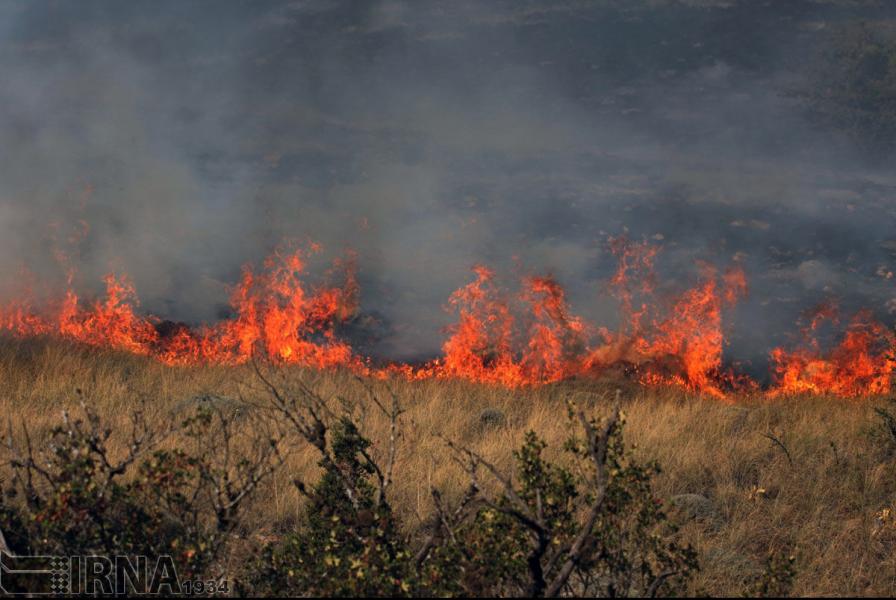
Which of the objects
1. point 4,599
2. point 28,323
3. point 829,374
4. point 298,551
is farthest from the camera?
point 28,323

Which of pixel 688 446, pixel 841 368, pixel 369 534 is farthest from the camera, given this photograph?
pixel 841 368

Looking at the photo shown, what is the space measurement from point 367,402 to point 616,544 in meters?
6.06

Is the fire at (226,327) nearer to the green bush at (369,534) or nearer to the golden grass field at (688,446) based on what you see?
the golden grass field at (688,446)

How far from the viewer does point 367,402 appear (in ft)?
35.1

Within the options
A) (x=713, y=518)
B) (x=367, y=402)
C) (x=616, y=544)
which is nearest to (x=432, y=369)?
(x=367, y=402)

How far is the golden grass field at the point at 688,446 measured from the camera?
656 cm

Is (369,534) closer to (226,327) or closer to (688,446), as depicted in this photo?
(688,446)

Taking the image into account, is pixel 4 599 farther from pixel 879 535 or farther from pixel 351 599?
pixel 879 535

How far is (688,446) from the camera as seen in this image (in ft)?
28.4

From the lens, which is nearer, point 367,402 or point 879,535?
point 879,535

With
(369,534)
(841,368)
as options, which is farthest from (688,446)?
(841,368)

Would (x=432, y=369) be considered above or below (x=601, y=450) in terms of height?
below

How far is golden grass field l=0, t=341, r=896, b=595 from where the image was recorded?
656 centimetres

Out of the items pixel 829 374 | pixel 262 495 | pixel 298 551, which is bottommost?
pixel 829 374
